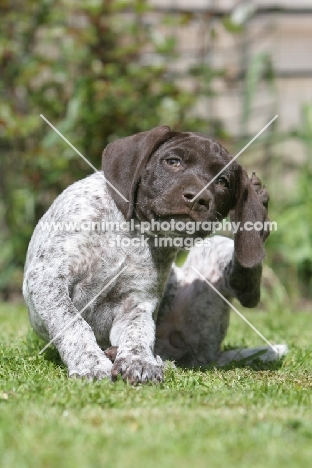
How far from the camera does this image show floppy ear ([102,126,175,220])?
14.0 ft

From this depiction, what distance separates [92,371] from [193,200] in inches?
38.2

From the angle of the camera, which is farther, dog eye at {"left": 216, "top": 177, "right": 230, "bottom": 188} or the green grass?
dog eye at {"left": 216, "top": 177, "right": 230, "bottom": 188}

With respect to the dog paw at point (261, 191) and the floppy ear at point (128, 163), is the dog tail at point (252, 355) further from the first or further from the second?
the floppy ear at point (128, 163)

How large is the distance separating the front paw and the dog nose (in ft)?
2.58

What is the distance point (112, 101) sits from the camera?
8.80 meters

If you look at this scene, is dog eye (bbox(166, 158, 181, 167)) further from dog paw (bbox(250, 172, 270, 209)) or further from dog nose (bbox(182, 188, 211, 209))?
dog paw (bbox(250, 172, 270, 209))

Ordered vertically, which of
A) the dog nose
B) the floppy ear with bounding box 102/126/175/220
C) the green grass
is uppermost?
the floppy ear with bounding box 102/126/175/220

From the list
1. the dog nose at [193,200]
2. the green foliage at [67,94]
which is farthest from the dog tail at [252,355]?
the green foliage at [67,94]

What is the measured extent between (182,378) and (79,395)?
79 cm

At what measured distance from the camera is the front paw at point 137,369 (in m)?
3.64

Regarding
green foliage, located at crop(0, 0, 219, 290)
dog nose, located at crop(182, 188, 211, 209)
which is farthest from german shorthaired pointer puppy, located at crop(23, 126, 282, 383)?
green foliage, located at crop(0, 0, 219, 290)

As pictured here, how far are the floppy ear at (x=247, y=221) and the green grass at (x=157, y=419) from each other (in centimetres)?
63

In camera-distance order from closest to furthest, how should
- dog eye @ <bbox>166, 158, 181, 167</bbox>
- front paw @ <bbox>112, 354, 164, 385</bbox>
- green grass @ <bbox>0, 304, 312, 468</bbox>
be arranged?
green grass @ <bbox>0, 304, 312, 468</bbox> → front paw @ <bbox>112, 354, 164, 385</bbox> → dog eye @ <bbox>166, 158, 181, 167</bbox>

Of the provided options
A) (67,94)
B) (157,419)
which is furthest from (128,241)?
(67,94)
